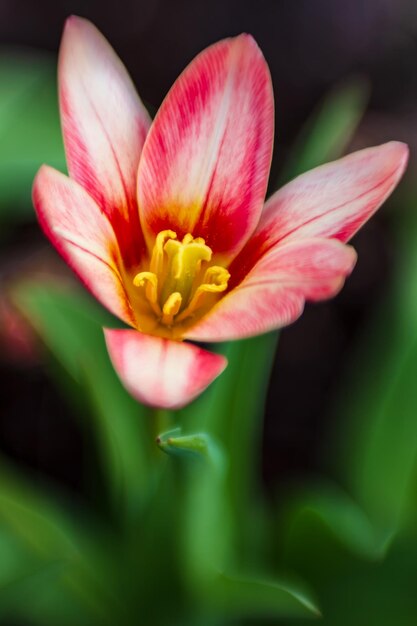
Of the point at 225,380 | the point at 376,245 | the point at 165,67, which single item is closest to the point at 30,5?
the point at 165,67

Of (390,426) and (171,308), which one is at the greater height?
(171,308)

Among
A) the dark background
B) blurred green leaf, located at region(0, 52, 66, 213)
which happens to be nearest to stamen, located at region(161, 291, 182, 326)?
blurred green leaf, located at region(0, 52, 66, 213)

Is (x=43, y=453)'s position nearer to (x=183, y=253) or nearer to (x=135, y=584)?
(x=135, y=584)

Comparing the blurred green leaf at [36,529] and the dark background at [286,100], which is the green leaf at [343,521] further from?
the dark background at [286,100]

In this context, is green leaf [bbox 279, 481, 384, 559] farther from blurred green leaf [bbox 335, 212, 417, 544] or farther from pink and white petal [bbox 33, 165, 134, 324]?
pink and white petal [bbox 33, 165, 134, 324]

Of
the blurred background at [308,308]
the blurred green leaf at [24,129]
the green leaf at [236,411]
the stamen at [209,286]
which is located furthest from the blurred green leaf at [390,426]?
the blurred green leaf at [24,129]

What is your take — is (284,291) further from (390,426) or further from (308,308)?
(308,308)

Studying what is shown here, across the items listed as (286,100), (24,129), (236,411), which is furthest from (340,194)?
(286,100)
